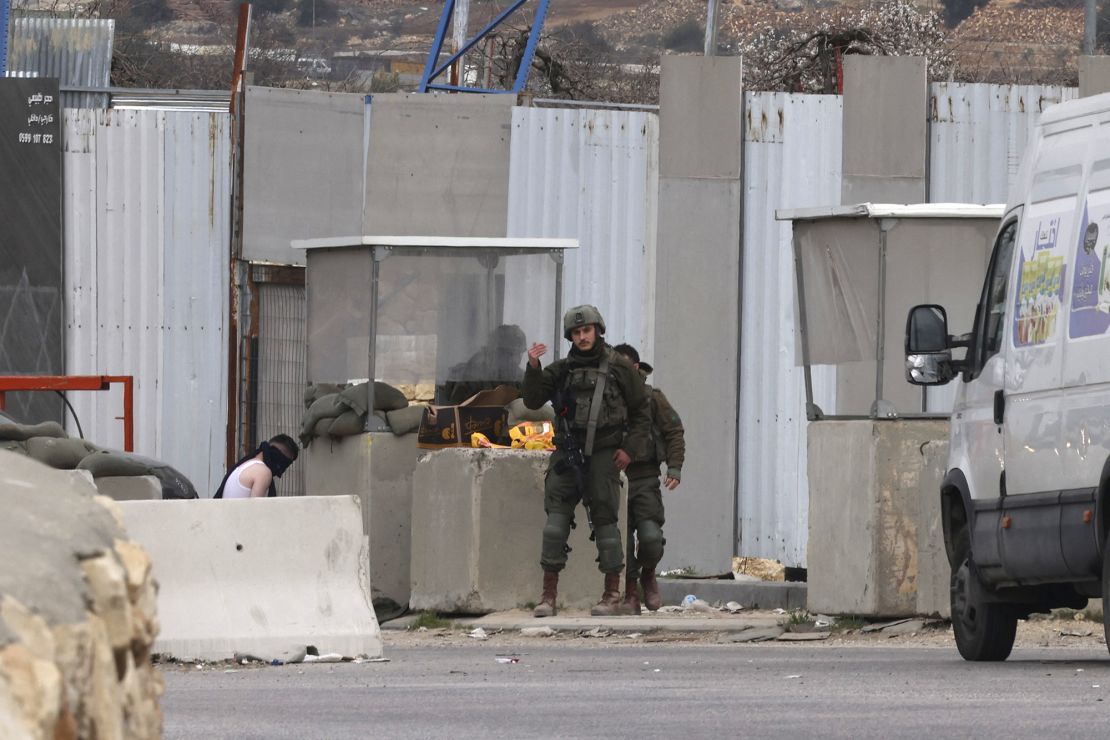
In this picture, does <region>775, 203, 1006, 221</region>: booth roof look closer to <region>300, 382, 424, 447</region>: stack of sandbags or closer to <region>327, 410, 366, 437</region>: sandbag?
<region>300, 382, 424, 447</region>: stack of sandbags

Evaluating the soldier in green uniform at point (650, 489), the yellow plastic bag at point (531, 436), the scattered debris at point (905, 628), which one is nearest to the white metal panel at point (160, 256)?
the yellow plastic bag at point (531, 436)

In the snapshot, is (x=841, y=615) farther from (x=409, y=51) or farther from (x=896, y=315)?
(x=409, y=51)

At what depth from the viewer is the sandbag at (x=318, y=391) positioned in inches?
609

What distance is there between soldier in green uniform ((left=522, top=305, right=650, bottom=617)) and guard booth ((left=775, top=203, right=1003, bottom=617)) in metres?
1.26

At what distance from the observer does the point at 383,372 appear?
15164 millimetres

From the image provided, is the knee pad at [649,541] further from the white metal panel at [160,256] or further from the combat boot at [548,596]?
the white metal panel at [160,256]

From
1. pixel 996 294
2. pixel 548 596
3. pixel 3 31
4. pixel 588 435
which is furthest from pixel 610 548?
pixel 3 31

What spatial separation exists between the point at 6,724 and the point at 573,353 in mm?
10876

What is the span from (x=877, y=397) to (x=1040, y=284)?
4773 mm

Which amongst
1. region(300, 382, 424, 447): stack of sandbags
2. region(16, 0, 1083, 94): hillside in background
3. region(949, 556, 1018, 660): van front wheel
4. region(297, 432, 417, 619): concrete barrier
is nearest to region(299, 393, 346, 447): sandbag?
region(300, 382, 424, 447): stack of sandbags

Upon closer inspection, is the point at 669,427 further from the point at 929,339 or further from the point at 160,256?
the point at 160,256

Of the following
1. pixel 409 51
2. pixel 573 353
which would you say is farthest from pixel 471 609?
pixel 409 51

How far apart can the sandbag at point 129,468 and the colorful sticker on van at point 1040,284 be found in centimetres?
647

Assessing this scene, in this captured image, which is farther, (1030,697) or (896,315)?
(896,315)
